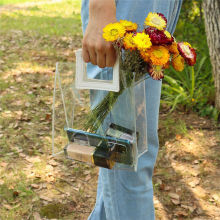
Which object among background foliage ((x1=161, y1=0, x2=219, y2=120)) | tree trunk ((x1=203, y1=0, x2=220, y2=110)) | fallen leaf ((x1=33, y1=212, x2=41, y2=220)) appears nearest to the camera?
fallen leaf ((x1=33, y1=212, x2=41, y2=220))

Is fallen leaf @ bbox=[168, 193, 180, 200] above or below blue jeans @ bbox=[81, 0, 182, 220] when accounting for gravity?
below

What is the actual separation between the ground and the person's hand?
1500 millimetres

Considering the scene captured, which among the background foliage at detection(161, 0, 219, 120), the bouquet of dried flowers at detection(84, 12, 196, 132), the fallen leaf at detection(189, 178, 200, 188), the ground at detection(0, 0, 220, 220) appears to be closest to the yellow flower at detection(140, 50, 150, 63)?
the bouquet of dried flowers at detection(84, 12, 196, 132)

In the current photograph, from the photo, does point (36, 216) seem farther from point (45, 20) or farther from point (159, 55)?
point (45, 20)

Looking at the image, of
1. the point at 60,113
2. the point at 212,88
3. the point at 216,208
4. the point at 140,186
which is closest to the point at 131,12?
the point at 60,113

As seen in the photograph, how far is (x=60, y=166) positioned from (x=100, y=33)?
6.31 feet

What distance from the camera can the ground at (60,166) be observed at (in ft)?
7.66

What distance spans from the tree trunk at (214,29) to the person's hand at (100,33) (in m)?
2.09

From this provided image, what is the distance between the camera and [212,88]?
3455 mm

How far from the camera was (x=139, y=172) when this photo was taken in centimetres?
148

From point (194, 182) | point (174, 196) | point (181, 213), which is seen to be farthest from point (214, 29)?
point (181, 213)

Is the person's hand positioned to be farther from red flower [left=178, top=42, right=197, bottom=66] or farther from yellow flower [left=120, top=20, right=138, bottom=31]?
red flower [left=178, top=42, right=197, bottom=66]

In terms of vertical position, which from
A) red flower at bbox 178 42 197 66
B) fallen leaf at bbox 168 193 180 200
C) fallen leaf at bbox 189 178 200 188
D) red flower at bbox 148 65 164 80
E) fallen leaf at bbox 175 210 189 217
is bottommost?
fallen leaf at bbox 175 210 189 217

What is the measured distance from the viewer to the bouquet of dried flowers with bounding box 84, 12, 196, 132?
41.3 inches
